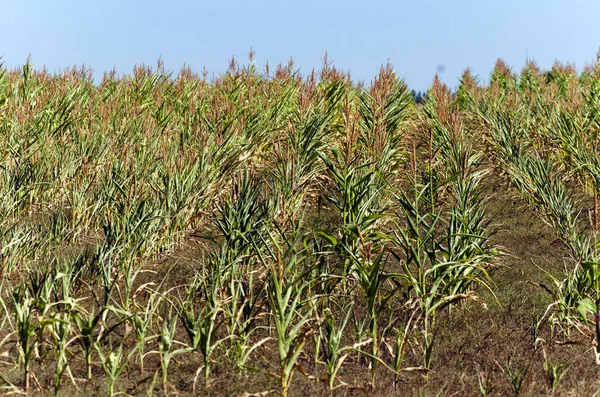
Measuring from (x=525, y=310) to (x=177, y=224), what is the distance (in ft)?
10.1

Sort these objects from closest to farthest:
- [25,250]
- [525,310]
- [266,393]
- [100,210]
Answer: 1. [266,393]
2. [525,310]
3. [25,250]
4. [100,210]

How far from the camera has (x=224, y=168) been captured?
8.03m

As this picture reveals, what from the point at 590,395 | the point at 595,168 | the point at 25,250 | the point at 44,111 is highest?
the point at 44,111

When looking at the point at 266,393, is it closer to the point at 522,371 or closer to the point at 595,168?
the point at 522,371

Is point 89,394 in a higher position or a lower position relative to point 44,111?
lower

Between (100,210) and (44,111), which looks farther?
(44,111)

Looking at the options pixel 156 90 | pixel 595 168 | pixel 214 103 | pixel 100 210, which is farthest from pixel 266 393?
pixel 156 90

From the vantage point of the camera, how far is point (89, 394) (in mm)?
4105

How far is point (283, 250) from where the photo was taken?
6.25 m

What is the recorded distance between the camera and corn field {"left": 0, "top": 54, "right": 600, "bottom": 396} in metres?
4.28

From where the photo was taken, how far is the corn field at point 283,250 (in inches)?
168

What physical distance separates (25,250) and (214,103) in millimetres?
4225

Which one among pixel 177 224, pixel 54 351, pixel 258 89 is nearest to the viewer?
pixel 54 351

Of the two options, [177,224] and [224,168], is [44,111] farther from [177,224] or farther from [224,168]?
[177,224]
